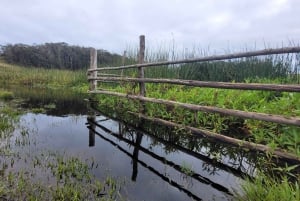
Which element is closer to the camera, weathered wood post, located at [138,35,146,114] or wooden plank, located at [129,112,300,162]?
wooden plank, located at [129,112,300,162]

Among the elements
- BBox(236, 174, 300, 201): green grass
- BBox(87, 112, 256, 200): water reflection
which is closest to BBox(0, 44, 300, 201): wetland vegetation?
BBox(236, 174, 300, 201): green grass

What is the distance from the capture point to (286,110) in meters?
4.12

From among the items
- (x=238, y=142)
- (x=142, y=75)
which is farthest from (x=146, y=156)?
(x=142, y=75)

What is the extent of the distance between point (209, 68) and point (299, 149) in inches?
220

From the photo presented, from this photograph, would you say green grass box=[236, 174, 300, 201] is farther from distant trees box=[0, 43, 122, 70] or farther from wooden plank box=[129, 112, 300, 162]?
distant trees box=[0, 43, 122, 70]

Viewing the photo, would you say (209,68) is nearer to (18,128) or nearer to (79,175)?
(18,128)

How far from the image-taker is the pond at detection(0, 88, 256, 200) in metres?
2.88

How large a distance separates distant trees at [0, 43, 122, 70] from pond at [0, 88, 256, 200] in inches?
878

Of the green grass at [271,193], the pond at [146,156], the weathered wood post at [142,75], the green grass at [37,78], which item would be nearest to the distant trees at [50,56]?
the green grass at [37,78]

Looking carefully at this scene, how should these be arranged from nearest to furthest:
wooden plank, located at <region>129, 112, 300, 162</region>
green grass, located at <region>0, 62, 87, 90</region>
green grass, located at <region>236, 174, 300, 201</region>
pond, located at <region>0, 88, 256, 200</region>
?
green grass, located at <region>236, 174, 300, 201</region>, pond, located at <region>0, 88, 256, 200</region>, wooden plank, located at <region>129, 112, 300, 162</region>, green grass, located at <region>0, 62, 87, 90</region>

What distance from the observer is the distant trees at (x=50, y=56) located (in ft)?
91.4

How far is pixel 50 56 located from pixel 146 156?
26.7 meters

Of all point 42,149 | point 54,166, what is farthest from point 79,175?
point 42,149

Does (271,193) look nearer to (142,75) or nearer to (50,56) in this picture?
(142,75)
